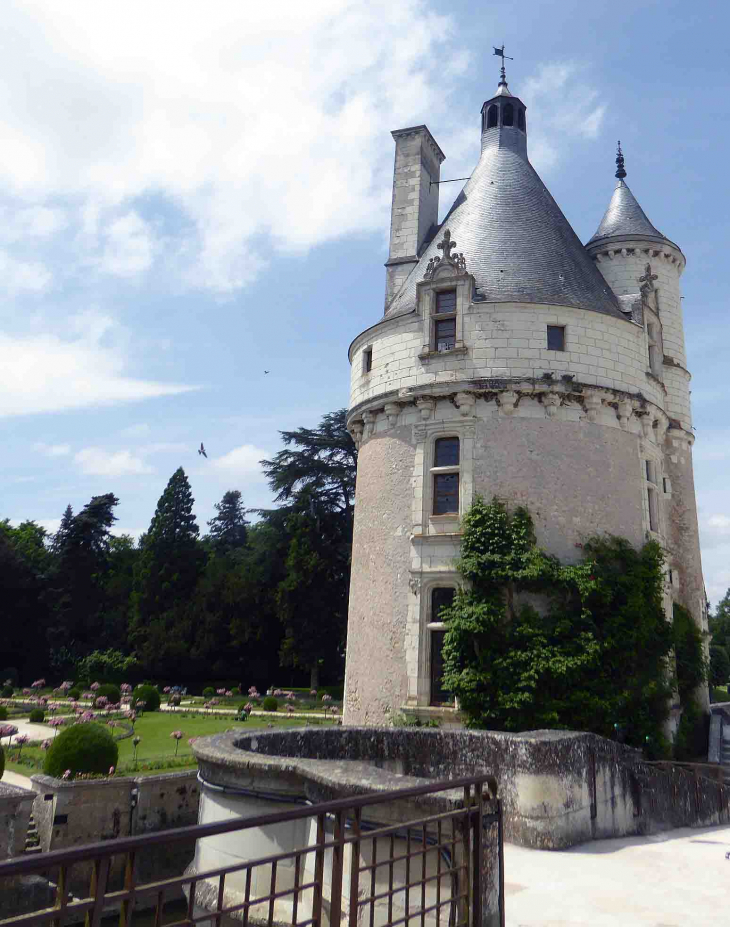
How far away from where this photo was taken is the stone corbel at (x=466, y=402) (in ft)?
52.9

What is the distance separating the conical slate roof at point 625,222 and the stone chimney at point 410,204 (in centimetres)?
491

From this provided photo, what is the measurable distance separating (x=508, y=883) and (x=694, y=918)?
5.12ft

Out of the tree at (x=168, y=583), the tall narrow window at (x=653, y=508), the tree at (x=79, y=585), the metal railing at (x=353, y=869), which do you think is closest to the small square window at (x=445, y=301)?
the tall narrow window at (x=653, y=508)

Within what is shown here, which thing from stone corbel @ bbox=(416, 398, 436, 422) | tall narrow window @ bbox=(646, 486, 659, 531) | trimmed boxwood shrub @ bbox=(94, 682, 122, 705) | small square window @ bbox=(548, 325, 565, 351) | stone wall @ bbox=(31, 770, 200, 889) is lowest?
stone wall @ bbox=(31, 770, 200, 889)

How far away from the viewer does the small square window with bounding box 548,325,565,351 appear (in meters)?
16.4

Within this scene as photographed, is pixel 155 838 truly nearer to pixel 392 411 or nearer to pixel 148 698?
pixel 392 411

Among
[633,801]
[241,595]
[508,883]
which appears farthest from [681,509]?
[241,595]

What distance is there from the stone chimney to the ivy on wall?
838cm

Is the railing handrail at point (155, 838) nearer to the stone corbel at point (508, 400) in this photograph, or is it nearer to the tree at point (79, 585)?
the stone corbel at point (508, 400)

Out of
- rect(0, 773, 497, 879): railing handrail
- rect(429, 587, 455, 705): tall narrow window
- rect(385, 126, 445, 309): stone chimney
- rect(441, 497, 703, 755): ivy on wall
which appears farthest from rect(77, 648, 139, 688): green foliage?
rect(0, 773, 497, 879): railing handrail

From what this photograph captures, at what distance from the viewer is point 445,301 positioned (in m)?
17.2

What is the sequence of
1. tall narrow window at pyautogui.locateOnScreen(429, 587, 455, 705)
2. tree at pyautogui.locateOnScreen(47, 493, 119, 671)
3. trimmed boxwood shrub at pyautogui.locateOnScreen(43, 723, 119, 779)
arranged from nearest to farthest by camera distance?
trimmed boxwood shrub at pyautogui.locateOnScreen(43, 723, 119, 779) → tall narrow window at pyautogui.locateOnScreen(429, 587, 455, 705) → tree at pyautogui.locateOnScreen(47, 493, 119, 671)

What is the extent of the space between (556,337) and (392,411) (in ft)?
13.2

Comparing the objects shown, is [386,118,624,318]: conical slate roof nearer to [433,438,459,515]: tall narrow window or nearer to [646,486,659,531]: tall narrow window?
[433,438,459,515]: tall narrow window
